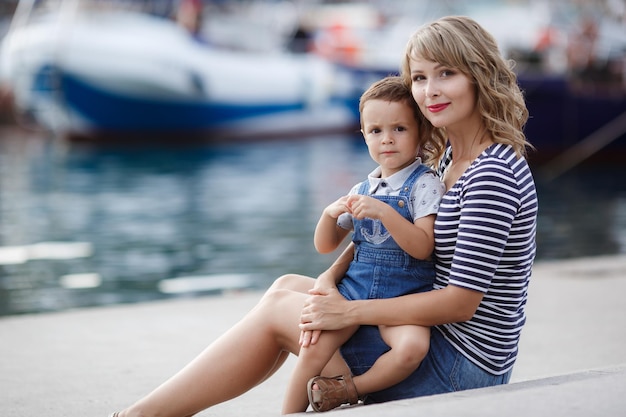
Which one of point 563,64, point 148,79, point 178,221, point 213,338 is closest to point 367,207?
point 213,338

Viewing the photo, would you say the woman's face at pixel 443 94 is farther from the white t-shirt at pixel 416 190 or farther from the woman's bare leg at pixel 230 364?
the woman's bare leg at pixel 230 364

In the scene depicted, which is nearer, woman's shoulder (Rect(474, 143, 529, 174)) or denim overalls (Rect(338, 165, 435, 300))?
woman's shoulder (Rect(474, 143, 529, 174))

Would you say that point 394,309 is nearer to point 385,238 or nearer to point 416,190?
point 385,238

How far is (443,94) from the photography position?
2473 millimetres

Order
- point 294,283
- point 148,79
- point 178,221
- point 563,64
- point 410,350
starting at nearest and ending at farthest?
point 410,350 → point 294,283 → point 178,221 → point 563,64 → point 148,79

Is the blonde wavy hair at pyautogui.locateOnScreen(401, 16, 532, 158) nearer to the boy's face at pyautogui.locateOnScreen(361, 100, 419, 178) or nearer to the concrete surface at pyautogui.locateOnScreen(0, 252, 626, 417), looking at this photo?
the boy's face at pyautogui.locateOnScreen(361, 100, 419, 178)

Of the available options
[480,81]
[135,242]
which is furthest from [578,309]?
[135,242]

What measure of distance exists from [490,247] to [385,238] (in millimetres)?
288

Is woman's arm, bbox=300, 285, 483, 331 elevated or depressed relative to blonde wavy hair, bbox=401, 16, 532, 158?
depressed

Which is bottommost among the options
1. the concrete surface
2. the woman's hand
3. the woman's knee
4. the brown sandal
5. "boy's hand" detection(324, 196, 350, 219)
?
the concrete surface

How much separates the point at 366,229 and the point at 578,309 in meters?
2.42

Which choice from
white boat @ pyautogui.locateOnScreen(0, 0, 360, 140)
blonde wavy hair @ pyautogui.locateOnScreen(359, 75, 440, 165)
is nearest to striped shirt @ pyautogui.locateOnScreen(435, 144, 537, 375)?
blonde wavy hair @ pyautogui.locateOnScreen(359, 75, 440, 165)

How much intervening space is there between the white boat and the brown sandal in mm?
18496

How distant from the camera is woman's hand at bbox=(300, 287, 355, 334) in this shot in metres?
2.43
